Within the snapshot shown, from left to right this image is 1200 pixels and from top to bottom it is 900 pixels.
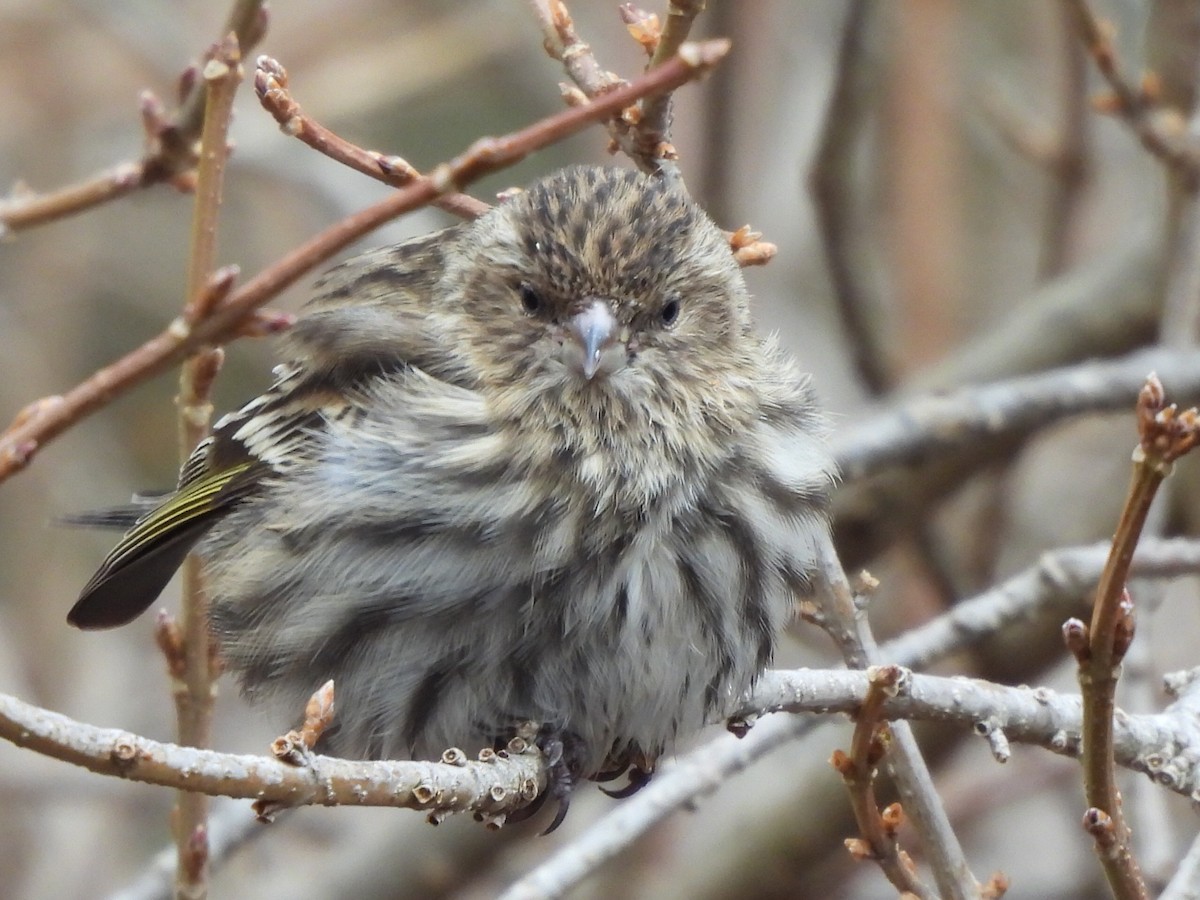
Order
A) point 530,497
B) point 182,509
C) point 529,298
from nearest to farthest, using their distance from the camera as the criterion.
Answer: point 530,497 → point 529,298 → point 182,509

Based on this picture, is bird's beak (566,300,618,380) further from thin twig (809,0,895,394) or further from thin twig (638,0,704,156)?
thin twig (809,0,895,394)

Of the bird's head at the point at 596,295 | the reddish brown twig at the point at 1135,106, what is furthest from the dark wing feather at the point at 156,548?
the reddish brown twig at the point at 1135,106

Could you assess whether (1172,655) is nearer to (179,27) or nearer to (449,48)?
(449,48)

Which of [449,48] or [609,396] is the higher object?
[449,48]

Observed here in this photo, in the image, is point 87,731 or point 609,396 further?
point 609,396

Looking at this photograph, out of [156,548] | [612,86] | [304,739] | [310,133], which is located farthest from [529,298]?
[304,739]

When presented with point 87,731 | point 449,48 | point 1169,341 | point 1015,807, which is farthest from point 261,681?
point 449,48

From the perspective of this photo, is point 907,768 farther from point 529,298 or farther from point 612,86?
point 612,86

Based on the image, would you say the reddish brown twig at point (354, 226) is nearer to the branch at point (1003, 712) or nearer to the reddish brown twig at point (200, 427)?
the reddish brown twig at point (200, 427)
